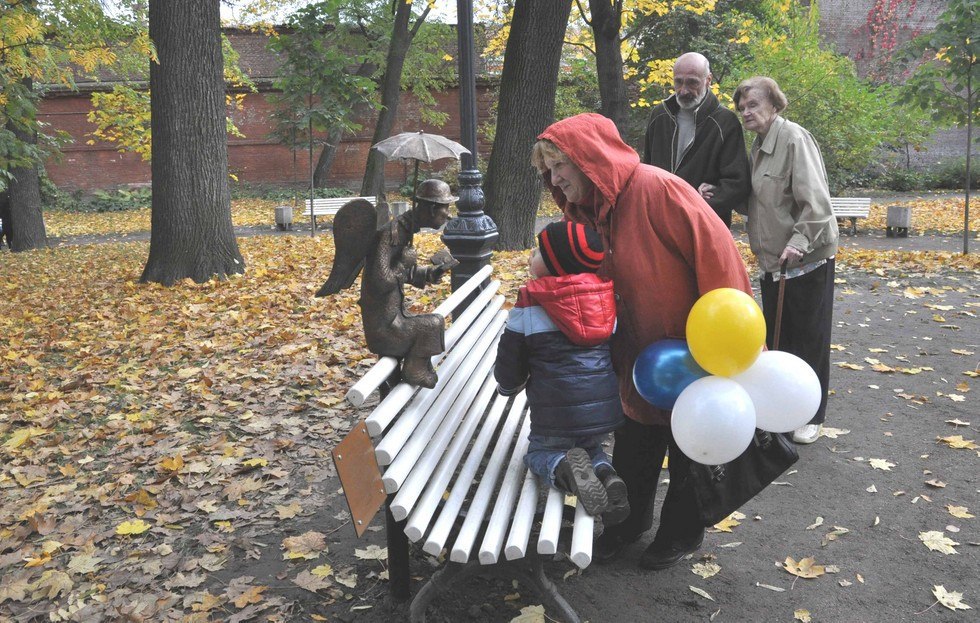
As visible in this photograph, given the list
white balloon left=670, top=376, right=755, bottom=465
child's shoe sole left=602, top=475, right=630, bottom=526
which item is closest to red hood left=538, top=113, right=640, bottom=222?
white balloon left=670, top=376, right=755, bottom=465

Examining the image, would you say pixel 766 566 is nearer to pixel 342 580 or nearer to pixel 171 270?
pixel 342 580

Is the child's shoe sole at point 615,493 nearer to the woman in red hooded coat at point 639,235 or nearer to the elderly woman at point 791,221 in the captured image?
the woman in red hooded coat at point 639,235

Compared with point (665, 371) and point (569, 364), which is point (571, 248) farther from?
point (665, 371)

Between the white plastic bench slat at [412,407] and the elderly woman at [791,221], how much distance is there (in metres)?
1.75

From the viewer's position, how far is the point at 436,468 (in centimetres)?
274

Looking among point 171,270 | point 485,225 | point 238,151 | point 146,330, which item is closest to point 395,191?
point 238,151

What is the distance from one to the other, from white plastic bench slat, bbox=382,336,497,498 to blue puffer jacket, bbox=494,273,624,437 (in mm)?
281

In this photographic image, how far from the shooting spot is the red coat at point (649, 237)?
2.63 m

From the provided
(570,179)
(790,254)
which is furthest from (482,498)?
(790,254)

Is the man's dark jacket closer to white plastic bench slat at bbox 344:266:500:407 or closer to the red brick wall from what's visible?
white plastic bench slat at bbox 344:266:500:407

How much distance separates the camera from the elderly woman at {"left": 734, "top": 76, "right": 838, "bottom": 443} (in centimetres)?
392

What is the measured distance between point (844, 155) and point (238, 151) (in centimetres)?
2233

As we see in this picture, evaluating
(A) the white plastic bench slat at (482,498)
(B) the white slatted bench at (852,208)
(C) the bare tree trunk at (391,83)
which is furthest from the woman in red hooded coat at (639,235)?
(C) the bare tree trunk at (391,83)

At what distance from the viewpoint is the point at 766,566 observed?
315 cm
